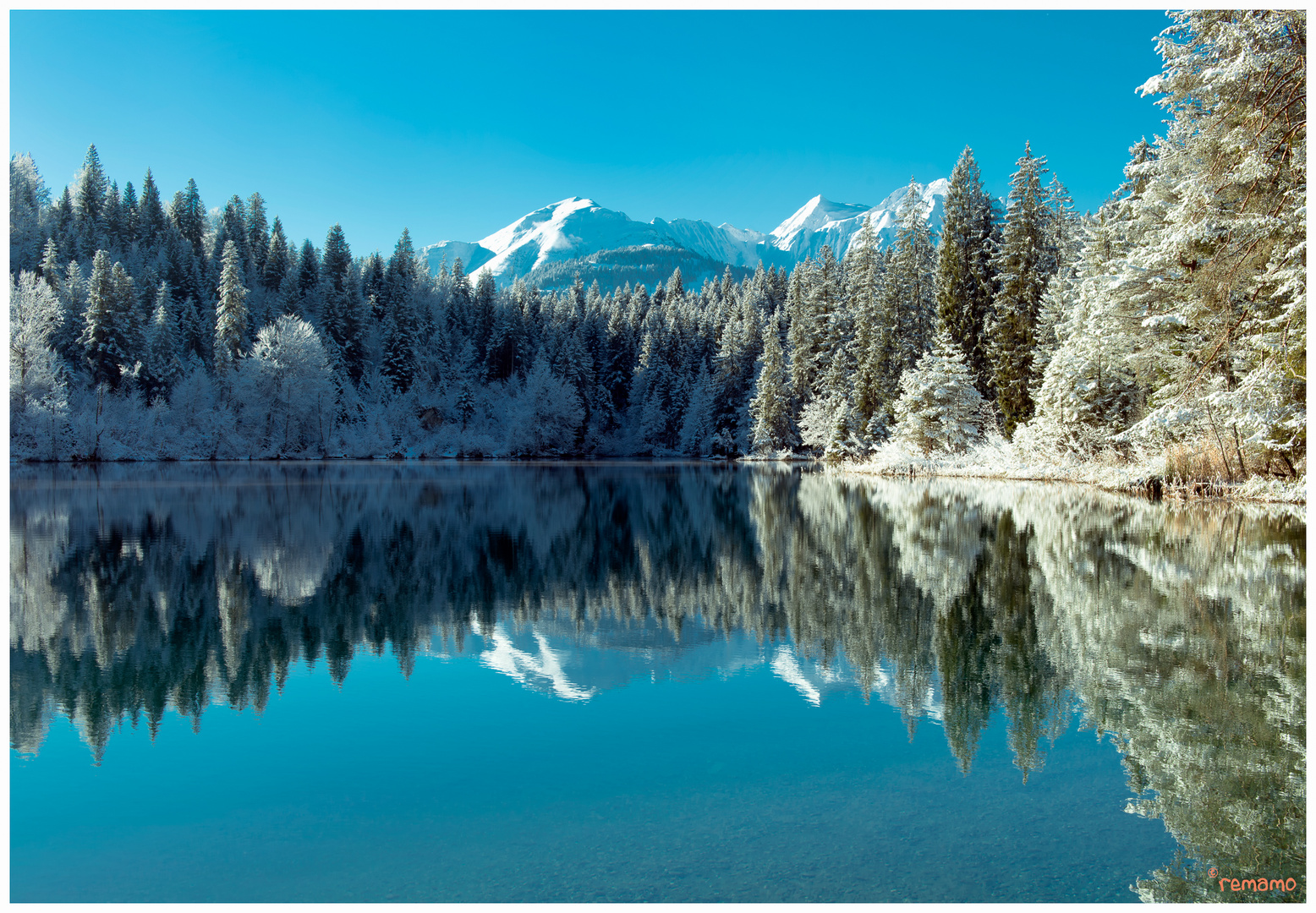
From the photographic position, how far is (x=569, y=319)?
85.8m

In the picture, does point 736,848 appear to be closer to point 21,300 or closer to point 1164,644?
point 1164,644

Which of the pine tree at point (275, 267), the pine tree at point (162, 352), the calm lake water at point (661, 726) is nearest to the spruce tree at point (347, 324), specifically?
the pine tree at point (275, 267)

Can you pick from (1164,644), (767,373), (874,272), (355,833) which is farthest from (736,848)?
(767,373)

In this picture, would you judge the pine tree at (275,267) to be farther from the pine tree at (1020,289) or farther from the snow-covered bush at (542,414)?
the pine tree at (1020,289)

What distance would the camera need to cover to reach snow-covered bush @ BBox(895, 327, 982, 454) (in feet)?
125

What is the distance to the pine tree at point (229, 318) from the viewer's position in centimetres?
6519

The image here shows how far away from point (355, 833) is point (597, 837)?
48.8 inches

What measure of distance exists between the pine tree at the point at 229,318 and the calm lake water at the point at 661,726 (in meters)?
58.8

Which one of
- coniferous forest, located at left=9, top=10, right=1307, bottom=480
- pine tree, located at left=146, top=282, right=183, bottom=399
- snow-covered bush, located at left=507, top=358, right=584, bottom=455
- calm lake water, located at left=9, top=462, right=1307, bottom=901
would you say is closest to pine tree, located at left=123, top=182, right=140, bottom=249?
coniferous forest, located at left=9, top=10, right=1307, bottom=480

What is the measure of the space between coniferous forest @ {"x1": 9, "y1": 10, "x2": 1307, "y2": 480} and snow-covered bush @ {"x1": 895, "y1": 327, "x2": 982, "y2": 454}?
139 mm

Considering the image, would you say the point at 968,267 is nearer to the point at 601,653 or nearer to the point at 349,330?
the point at 601,653

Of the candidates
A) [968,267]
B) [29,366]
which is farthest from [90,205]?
[968,267]

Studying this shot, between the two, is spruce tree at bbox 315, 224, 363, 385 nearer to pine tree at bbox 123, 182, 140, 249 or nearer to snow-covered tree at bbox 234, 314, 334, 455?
snow-covered tree at bbox 234, 314, 334, 455

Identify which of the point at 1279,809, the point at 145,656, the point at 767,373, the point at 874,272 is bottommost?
the point at 1279,809
